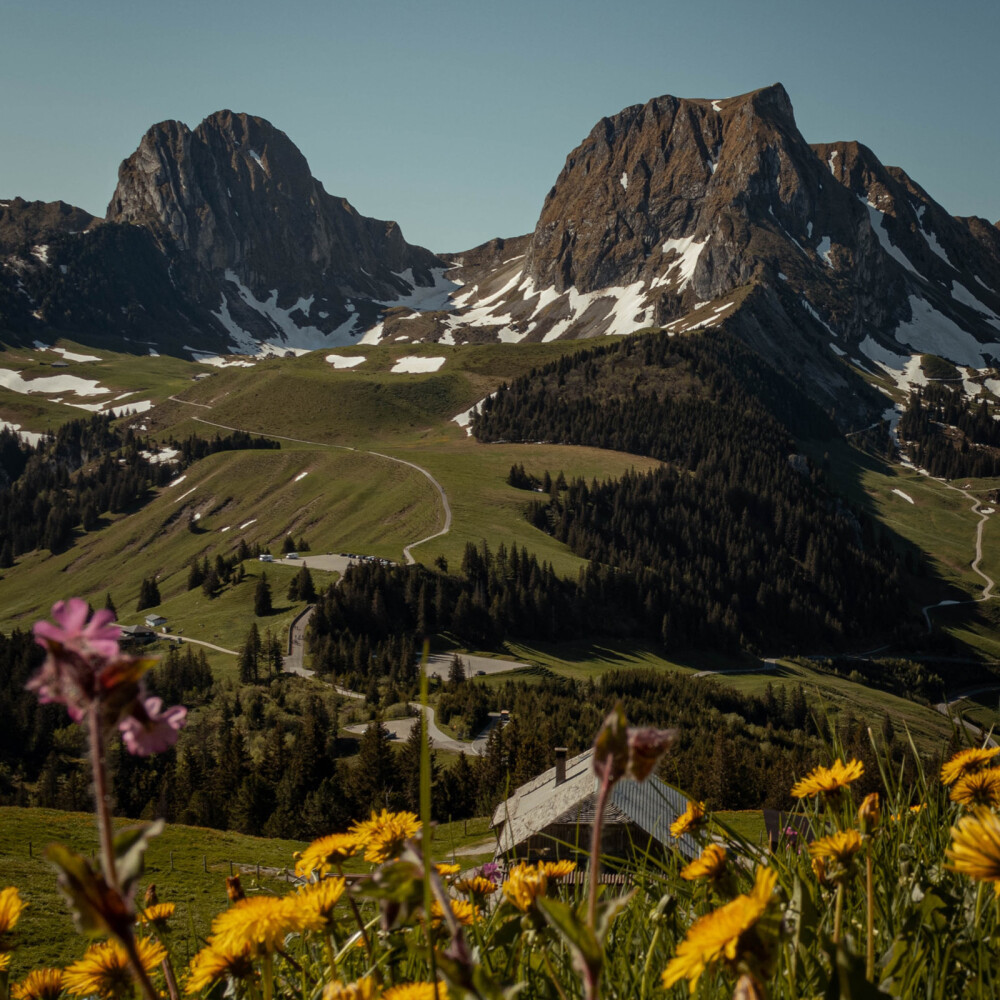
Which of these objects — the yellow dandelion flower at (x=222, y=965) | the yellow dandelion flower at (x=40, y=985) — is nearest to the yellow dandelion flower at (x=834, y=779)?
the yellow dandelion flower at (x=222, y=965)

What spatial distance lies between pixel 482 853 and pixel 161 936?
115 feet

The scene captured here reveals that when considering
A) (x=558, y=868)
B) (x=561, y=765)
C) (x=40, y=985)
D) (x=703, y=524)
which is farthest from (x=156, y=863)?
(x=703, y=524)

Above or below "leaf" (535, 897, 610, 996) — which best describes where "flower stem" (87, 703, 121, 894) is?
above

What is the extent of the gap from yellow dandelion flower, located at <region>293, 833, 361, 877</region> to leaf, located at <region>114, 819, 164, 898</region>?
93 centimetres

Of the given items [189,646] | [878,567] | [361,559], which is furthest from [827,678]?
[189,646]

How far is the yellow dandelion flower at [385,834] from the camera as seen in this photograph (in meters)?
2.07

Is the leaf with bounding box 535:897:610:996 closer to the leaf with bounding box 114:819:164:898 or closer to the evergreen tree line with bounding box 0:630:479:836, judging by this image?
the leaf with bounding box 114:819:164:898

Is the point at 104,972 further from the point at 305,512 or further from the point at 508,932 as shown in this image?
the point at 305,512

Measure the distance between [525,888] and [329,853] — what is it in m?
0.50

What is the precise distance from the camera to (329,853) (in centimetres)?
213

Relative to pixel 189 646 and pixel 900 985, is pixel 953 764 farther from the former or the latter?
pixel 189 646

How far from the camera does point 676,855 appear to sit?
3199 millimetres

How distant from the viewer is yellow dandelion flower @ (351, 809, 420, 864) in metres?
2.07

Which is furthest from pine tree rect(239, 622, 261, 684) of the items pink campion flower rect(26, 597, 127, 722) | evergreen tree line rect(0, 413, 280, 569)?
evergreen tree line rect(0, 413, 280, 569)
